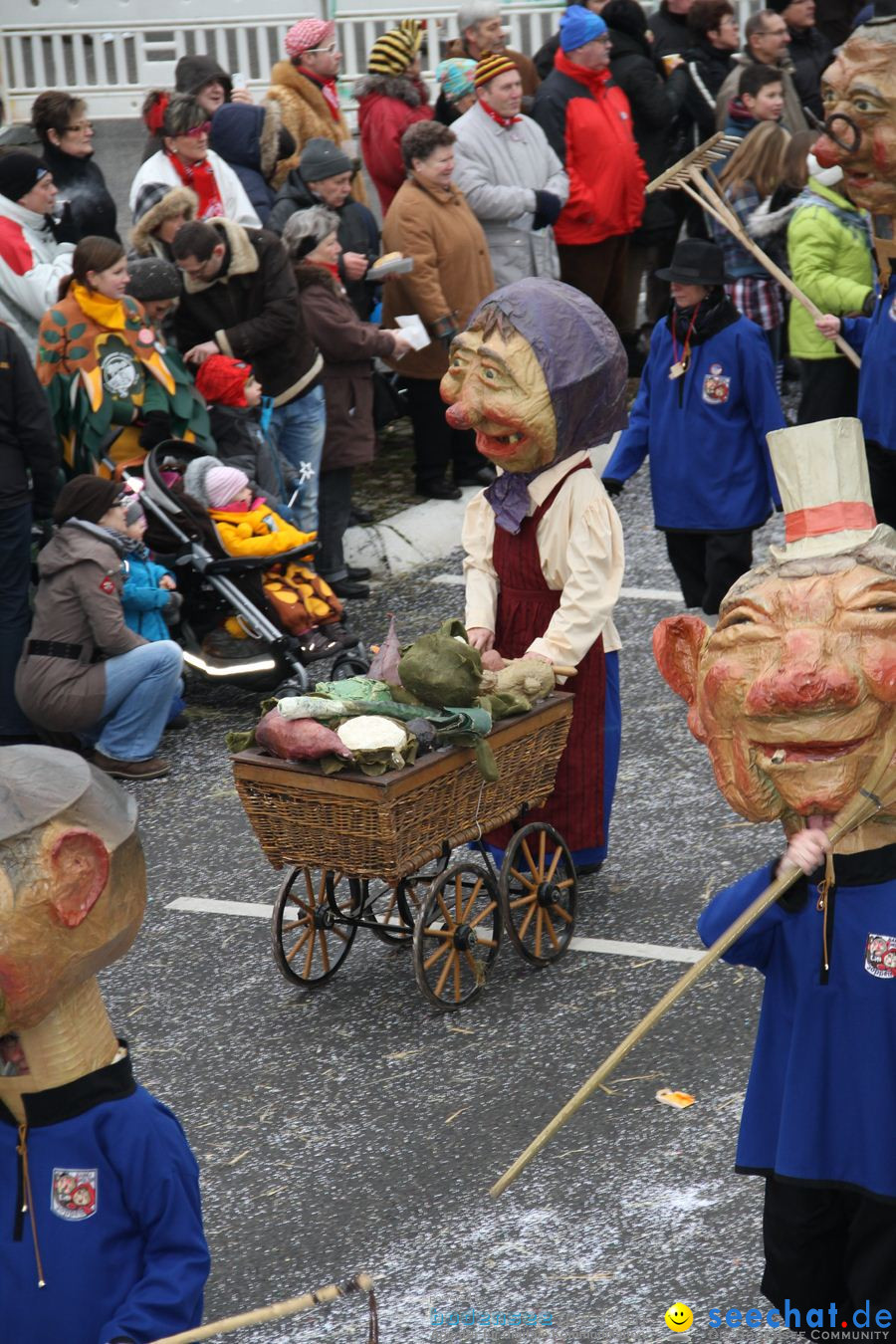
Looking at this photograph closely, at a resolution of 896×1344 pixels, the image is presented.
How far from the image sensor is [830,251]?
372 inches

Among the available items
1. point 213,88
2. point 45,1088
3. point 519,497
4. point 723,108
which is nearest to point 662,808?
point 519,497

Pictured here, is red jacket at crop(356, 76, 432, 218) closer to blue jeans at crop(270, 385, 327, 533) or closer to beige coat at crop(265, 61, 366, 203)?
beige coat at crop(265, 61, 366, 203)

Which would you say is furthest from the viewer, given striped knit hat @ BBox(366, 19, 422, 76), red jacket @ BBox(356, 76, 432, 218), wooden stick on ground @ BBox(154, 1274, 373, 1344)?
striped knit hat @ BBox(366, 19, 422, 76)

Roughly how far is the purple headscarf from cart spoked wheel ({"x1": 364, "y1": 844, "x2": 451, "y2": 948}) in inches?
46.4

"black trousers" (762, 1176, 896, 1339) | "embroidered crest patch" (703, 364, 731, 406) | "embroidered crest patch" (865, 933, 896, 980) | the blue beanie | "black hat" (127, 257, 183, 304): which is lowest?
"black trousers" (762, 1176, 896, 1339)

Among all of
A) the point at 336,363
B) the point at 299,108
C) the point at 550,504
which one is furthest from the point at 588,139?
the point at 550,504

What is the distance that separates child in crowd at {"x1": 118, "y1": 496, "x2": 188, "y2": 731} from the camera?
25.8 ft

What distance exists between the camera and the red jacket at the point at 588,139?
Answer: 11.9 m

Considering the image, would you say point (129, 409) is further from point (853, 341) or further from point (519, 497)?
point (853, 341)

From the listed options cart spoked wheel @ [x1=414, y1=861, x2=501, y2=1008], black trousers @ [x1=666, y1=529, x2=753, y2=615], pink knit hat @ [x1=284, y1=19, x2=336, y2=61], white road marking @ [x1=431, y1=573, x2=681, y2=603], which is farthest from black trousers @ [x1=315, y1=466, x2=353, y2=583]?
cart spoked wheel @ [x1=414, y1=861, x2=501, y2=1008]

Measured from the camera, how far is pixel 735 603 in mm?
3688

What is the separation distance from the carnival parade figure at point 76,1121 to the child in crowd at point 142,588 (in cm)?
461

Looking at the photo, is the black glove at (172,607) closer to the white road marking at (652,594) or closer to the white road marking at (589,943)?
the white road marking at (589,943)

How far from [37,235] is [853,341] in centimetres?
404
